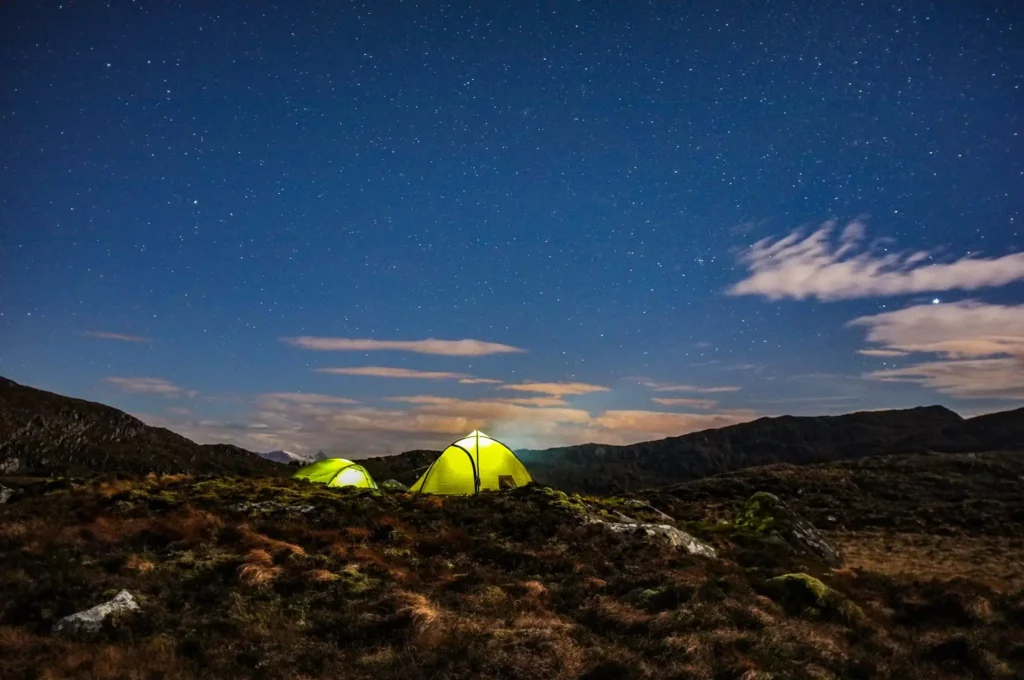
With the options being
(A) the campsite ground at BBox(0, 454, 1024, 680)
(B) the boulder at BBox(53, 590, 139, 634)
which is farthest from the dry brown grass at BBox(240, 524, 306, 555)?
(B) the boulder at BBox(53, 590, 139, 634)

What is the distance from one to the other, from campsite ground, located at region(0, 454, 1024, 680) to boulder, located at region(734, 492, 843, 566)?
141 centimetres

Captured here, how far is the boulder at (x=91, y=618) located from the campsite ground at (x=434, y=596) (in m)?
0.23

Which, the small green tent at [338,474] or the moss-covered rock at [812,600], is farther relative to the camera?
the small green tent at [338,474]

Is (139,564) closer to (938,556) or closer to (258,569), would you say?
(258,569)

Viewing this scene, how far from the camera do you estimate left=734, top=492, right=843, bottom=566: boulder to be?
83.3 ft

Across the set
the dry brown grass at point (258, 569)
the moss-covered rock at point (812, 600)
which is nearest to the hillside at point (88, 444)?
the dry brown grass at point (258, 569)

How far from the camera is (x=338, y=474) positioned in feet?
Answer: 105

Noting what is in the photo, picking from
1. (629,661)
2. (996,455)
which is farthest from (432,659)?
(996,455)

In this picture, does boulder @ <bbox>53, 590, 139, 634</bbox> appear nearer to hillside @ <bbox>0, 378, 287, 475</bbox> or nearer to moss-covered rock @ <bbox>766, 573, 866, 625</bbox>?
moss-covered rock @ <bbox>766, 573, 866, 625</bbox>

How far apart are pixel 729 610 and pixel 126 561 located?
14.4 m

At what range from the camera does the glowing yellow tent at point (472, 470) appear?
28.1 meters

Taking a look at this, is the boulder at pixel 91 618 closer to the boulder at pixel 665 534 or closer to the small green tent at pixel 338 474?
the boulder at pixel 665 534

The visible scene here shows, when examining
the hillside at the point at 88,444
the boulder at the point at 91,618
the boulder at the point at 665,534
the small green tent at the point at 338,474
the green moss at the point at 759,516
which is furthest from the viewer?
the hillside at the point at 88,444

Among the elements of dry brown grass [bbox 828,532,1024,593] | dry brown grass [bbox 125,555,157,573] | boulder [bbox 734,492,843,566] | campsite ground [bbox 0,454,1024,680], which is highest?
dry brown grass [bbox 125,555,157,573]
